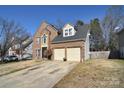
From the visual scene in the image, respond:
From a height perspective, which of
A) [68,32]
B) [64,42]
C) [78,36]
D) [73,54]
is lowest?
[73,54]

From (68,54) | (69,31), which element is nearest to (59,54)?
(68,54)

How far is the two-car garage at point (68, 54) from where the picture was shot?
2684 centimetres

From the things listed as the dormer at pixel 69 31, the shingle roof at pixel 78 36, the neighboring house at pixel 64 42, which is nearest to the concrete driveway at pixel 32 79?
the neighboring house at pixel 64 42

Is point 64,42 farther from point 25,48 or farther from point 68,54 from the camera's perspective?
point 25,48

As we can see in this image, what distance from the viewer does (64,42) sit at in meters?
28.9

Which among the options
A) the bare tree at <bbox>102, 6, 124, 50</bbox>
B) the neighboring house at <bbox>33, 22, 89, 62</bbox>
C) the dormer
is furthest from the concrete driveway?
the bare tree at <bbox>102, 6, 124, 50</bbox>

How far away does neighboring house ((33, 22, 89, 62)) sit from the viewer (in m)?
26.8

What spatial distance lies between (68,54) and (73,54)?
98cm

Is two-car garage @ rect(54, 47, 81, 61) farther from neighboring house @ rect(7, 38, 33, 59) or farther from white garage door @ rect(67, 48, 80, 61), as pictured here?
neighboring house @ rect(7, 38, 33, 59)

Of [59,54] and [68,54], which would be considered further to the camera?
[59,54]

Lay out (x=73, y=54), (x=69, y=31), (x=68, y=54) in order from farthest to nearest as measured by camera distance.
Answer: (x=69, y=31) → (x=68, y=54) → (x=73, y=54)

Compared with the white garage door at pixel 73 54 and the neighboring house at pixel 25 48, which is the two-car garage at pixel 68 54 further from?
the neighboring house at pixel 25 48
